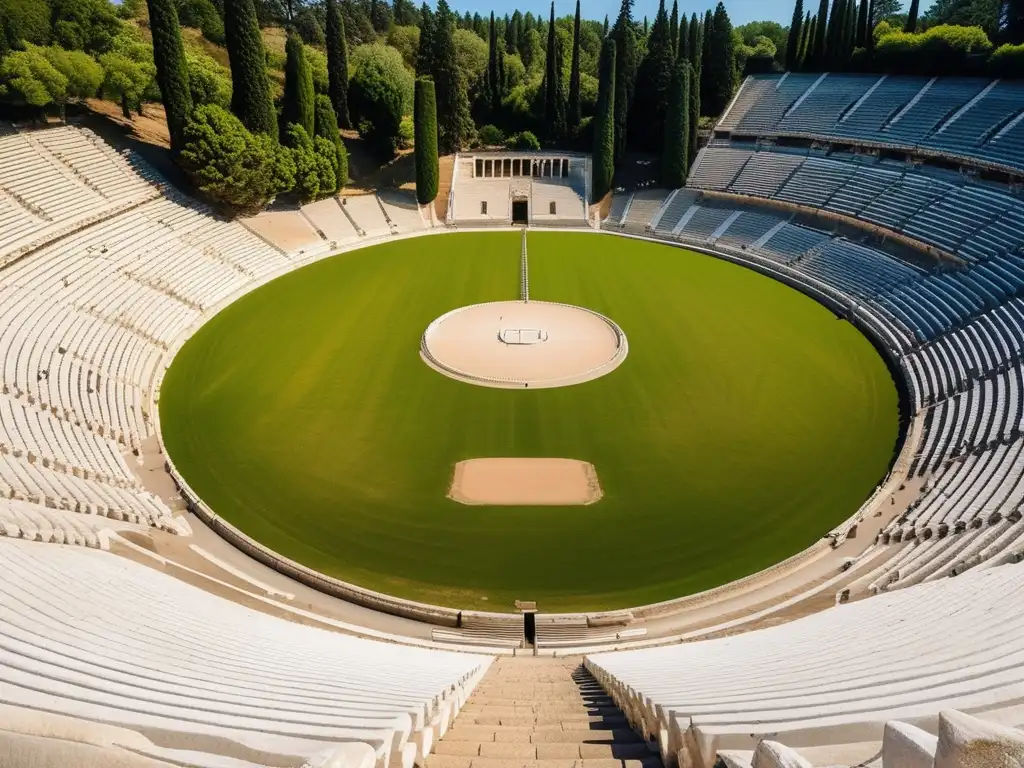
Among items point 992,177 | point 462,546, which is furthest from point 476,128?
point 462,546

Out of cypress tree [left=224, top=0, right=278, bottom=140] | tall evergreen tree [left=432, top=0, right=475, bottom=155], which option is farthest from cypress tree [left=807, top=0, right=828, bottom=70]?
cypress tree [left=224, top=0, right=278, bottom=140]

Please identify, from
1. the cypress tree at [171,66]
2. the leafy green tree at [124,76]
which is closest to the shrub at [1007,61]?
the cypress tree at [171,66]

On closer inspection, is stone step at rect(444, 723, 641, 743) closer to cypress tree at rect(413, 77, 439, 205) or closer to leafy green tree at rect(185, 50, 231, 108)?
leafy green tree at rect(185, 50, 231, 108)

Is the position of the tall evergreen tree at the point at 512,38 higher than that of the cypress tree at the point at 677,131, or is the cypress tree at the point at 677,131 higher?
the tall evergreen tree at the point at 512,38

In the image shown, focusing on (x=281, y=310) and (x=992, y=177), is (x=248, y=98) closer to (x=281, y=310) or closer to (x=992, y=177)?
(x=281, y=310)

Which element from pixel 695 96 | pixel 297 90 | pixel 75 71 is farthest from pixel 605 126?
pixel 75 71

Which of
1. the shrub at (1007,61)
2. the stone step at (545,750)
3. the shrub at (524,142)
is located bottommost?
the shrub at (524,142)

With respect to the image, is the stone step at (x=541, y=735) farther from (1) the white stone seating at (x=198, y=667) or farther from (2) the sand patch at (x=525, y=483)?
(2) the sand patch at (x=525, y=483)
